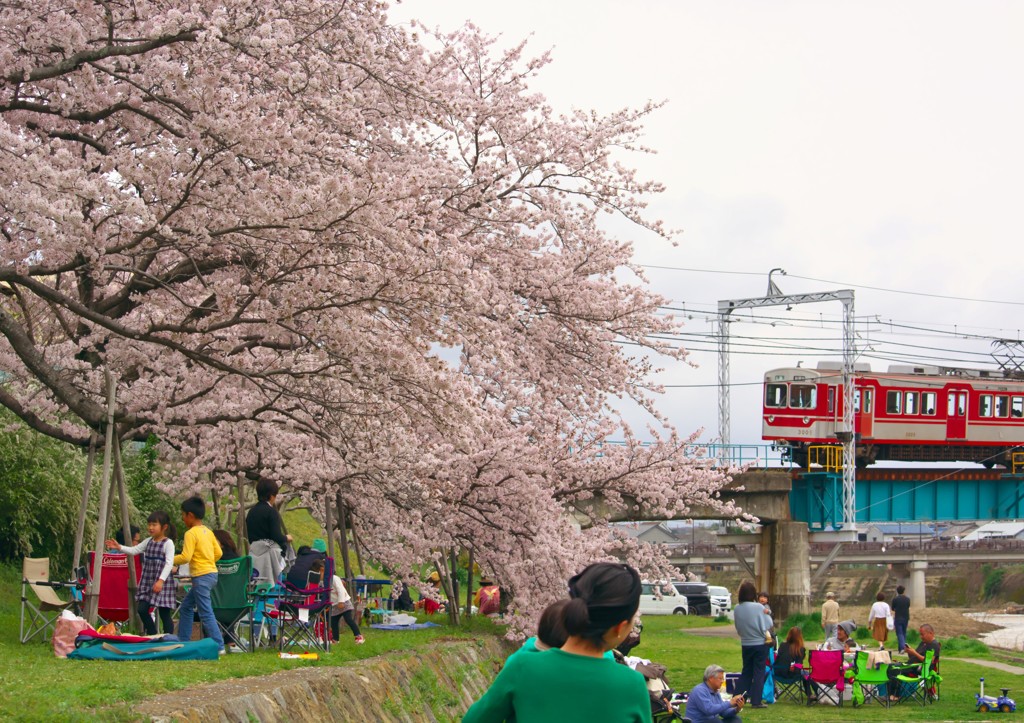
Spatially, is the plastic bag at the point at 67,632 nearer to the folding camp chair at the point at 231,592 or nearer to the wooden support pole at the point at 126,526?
the wooden support pole at the point at 126,526

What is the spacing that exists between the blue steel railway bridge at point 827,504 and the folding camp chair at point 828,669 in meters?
15.2

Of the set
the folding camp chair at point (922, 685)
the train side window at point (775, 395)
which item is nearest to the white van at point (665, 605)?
the train side window at point (775, 395)

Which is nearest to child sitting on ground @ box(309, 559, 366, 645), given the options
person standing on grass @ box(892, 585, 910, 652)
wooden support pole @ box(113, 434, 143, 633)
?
wooden support pole @ box(113, 434, 143, 633)

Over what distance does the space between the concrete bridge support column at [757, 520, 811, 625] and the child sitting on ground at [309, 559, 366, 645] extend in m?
24.7

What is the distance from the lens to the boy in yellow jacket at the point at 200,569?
9.62m

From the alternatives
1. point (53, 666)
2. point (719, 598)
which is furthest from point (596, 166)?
A: point (719, 598)

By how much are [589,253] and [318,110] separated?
5661mm

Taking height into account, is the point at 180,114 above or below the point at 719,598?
above

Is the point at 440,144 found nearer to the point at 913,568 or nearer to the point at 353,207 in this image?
the point at 353,207

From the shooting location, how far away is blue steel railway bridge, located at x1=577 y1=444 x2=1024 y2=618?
3472cm

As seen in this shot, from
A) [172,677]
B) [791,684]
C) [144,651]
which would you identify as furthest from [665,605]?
[172,677]

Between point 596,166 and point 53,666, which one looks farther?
point 596,166

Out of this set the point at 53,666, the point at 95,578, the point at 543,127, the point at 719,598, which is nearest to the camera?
the point at 53,666

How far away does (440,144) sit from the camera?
1326 cm
